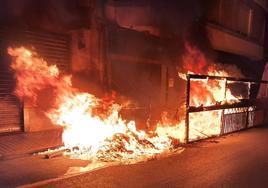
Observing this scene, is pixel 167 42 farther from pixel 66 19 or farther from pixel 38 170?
pixel 38 170

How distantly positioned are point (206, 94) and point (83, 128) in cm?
535

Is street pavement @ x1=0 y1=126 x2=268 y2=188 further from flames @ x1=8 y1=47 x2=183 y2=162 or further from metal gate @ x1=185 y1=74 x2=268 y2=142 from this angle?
metal gate @ x1=185 y1=74 x2=268 y2=142

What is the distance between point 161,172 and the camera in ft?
18.2

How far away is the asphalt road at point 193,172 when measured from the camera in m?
4.92

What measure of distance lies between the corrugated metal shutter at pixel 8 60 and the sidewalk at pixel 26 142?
1.60 ft


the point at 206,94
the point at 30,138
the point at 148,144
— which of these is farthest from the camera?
the point at 206,94

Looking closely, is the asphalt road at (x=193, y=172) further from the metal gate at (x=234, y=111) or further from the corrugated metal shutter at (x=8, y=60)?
the corrugated metal shutter at (x=8, y=60)

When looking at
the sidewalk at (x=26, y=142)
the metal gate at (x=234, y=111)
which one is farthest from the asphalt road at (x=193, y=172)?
the sidewalk at (x=26, y=142)

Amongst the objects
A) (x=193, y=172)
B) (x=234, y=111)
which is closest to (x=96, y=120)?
(x=193, y=172)

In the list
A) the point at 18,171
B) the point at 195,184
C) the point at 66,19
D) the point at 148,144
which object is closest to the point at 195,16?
the point at 66,19

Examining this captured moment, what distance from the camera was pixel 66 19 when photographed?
938 centimetres

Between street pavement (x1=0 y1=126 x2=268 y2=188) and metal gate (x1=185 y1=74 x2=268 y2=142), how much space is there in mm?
1682

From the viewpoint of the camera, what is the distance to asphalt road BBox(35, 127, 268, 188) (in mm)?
4918

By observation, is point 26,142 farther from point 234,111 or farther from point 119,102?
point 234,111
